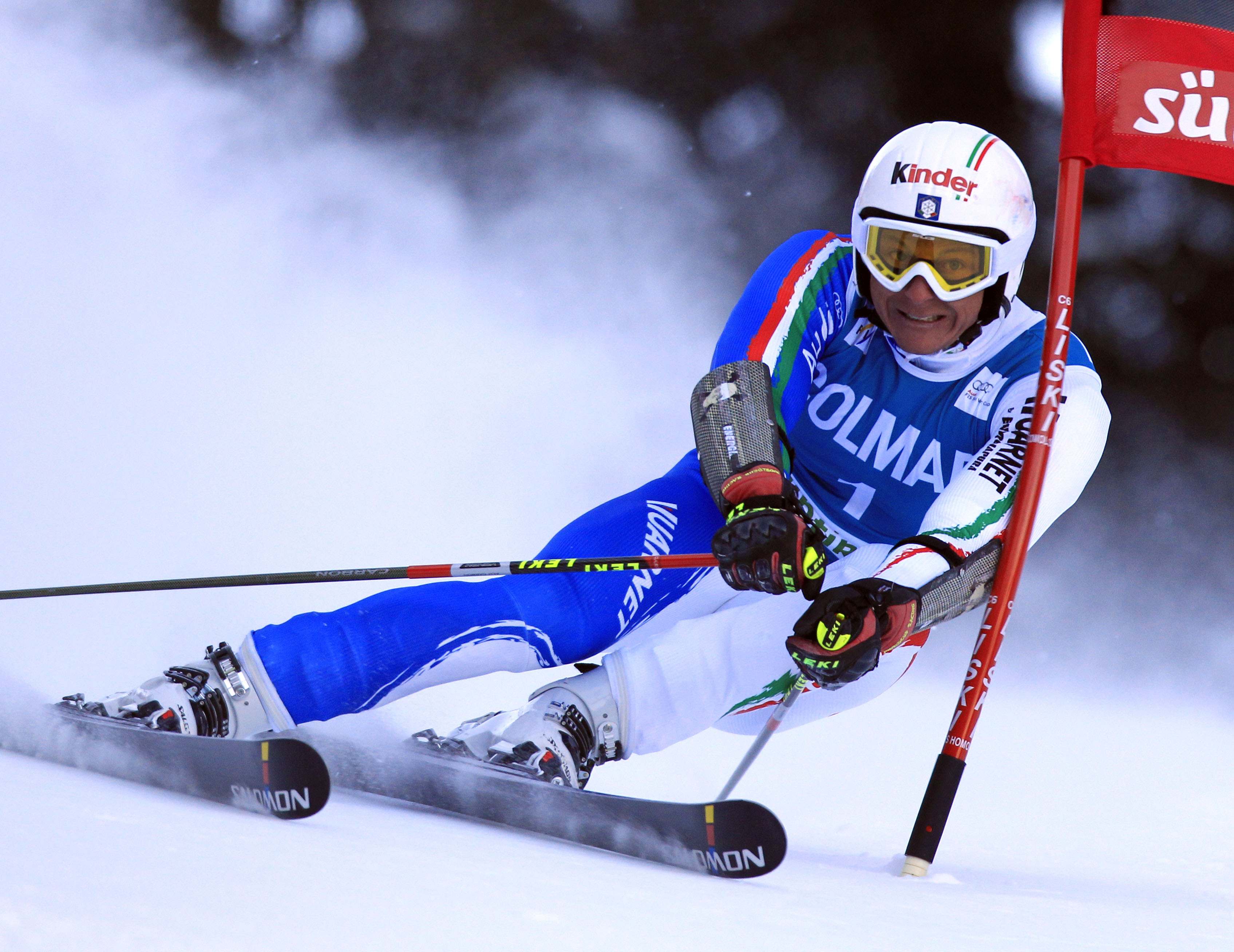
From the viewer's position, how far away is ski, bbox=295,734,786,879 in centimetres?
162

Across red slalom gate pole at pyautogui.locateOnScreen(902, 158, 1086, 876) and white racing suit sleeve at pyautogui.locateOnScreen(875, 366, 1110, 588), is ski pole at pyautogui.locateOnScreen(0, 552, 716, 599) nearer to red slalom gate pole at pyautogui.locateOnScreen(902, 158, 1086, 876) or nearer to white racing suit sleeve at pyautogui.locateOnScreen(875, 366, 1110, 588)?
white racing suit sleeve at pyautogui.locateOnScreen(875, 366, 1110, 588)

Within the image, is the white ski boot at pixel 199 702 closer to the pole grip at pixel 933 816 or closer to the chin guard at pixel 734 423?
the chin guard at pixel 734 423

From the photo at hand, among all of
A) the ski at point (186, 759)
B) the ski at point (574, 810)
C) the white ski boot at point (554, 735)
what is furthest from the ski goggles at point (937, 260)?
the ski at point (186, 759)

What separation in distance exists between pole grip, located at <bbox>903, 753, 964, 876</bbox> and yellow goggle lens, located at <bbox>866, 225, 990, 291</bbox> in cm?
83

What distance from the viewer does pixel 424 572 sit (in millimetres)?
2129

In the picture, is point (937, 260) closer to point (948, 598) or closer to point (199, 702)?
point (948, 598)

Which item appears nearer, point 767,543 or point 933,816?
point 767,543

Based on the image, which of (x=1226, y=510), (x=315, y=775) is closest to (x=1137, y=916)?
(x=315, y=775)

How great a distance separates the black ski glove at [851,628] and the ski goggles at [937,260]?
1.92ft

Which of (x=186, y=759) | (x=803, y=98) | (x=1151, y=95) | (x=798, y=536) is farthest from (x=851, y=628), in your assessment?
(x=803, y=98)

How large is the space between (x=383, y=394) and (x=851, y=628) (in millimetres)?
4142

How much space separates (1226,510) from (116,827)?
542 cm

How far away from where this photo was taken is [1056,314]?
2182 mm

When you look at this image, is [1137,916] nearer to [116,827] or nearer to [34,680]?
[116,827]
